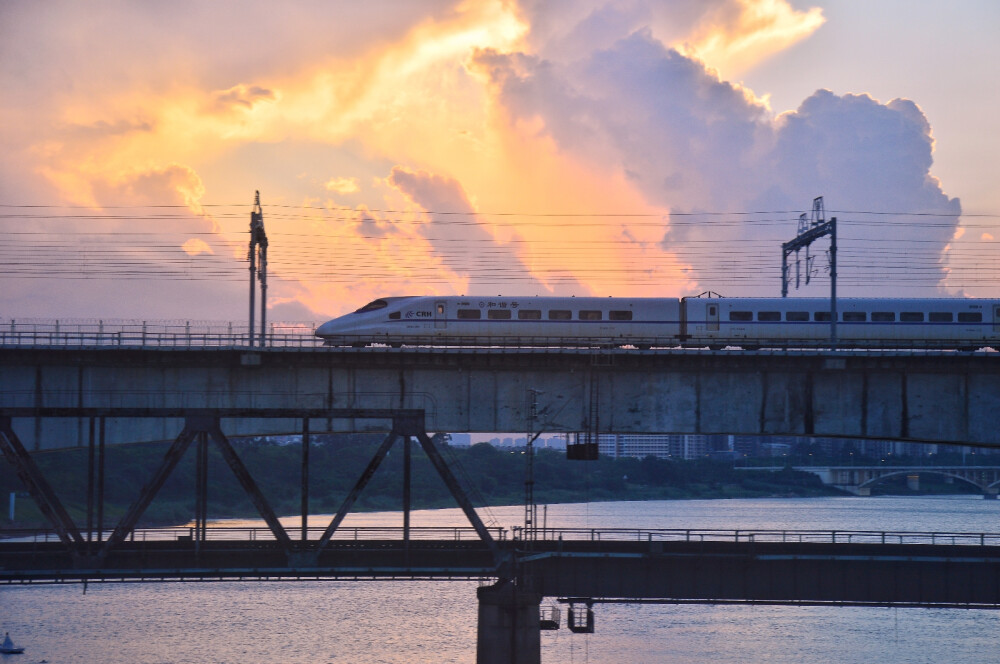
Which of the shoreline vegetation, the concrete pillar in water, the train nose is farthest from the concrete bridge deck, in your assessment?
the shoreline vegetation

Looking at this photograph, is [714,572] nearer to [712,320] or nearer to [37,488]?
[712,320]

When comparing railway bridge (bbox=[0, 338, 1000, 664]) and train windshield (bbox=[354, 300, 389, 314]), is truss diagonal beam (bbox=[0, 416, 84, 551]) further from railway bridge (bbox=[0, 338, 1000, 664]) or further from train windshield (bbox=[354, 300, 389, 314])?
train windshield (bbox=[354, 300, 389, 314])

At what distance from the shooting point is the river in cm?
6319

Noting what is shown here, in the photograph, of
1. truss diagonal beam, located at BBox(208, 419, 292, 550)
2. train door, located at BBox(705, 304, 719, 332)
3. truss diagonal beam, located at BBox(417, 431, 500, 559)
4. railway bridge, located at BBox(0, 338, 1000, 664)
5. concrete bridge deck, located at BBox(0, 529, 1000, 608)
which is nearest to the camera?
truss diagonal beam, located at BBox(208, 419, 292, 550)

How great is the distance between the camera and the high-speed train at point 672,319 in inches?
2335

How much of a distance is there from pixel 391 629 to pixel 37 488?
38.5m

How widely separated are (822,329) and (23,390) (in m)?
43.0

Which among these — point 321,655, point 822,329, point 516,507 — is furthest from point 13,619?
point 516,507

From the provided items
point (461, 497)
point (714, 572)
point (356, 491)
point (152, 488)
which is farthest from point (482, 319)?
point (152, 488)

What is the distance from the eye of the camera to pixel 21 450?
38062mm

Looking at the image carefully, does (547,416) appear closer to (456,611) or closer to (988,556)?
(988,556)

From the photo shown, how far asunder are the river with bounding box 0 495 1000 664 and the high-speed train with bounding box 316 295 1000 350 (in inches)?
776

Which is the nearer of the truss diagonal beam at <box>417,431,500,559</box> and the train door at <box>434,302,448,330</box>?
the truss diagonal beam at <box>417,431,500,559</box>

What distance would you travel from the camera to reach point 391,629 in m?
71.2
